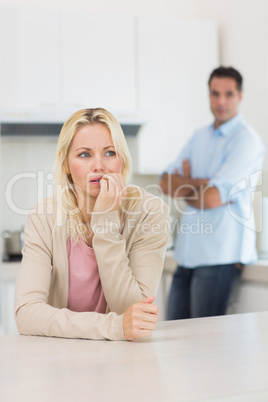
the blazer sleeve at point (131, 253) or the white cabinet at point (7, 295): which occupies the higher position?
the blazer sleeve at point (131, 253)

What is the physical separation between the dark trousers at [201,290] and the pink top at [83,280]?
51.9 inches

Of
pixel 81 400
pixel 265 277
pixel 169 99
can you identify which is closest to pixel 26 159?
pixel 169 99

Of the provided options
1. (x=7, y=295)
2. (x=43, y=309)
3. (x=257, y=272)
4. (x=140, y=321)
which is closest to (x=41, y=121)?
(x=7, y=295)

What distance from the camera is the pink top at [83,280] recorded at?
1.40 meters

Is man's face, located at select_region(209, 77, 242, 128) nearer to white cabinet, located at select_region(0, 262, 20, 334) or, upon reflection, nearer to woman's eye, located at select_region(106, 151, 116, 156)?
white cabinet, located at select_region(0, 262, 20, 334)

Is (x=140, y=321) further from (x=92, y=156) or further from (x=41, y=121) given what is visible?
(x=41, y=121)

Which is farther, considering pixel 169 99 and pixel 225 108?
pixel 169 99

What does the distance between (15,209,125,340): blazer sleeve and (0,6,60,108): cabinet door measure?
194 cm

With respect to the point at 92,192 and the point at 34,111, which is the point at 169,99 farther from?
the point at 92,192

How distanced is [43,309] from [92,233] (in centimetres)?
27

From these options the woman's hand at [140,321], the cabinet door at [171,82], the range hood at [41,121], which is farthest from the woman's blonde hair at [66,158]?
the cabinet door at [171,82]

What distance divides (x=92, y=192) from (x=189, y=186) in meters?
1.50

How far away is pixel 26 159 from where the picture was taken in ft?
11.7

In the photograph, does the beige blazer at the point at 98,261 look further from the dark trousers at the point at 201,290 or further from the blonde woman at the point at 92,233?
the dark trousers at the point at 201,290
